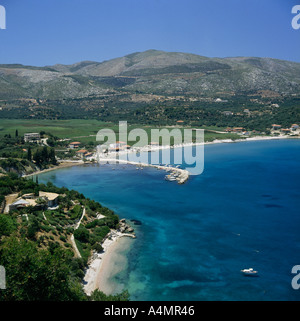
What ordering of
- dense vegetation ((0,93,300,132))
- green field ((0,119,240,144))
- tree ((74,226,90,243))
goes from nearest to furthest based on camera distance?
tree ((74,226,90,243))
green field ((0,119,240,144))
dense vegetation ((0,93,300,132))

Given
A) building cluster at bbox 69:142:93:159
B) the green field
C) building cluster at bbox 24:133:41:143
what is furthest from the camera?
the green field

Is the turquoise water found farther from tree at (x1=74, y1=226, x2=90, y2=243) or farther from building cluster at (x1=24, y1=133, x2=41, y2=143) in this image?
building cluster at (x1=24, y1=133, x2=41, y2=143)

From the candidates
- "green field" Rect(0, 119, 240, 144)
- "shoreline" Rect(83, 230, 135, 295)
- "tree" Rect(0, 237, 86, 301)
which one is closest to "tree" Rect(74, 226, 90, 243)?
"shoreline" Rect(83, 230, 135, 295)

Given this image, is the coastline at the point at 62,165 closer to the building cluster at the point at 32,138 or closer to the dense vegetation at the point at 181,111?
the building cluster at the point at 32,138

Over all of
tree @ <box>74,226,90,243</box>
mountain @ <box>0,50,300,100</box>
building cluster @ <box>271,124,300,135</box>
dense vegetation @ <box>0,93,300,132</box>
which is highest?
mountain @ <box>0,50,300,100</box>

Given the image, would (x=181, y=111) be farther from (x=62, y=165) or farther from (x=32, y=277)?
(x=32, y=277)

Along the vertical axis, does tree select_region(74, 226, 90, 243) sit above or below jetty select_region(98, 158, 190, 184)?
below

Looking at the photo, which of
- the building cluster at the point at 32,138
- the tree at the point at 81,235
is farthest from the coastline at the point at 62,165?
the tree at the point at 81,235
